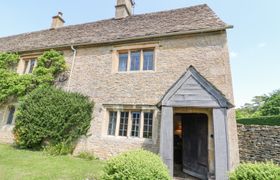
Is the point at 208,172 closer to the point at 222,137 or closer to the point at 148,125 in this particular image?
the point at 222,137

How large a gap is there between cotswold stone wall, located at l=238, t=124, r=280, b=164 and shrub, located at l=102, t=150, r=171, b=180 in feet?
20.4

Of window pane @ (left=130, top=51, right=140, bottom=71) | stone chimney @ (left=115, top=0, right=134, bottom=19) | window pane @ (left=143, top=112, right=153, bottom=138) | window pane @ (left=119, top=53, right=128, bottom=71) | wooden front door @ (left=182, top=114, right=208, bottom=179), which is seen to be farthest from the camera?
stone chimney @ (left=115, top=0, right=134, bottom=19)

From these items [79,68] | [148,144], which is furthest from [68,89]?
[148,144]

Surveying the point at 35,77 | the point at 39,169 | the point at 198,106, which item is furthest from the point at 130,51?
the point at 39,169

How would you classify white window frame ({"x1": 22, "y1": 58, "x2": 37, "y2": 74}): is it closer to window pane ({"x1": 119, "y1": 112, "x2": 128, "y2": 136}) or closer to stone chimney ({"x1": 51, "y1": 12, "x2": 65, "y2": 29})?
stone chimney ({"x1": 51, "y1": 12, "x2": 65, "y2": 29})

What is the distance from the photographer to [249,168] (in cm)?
379

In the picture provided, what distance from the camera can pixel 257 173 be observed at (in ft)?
11.8

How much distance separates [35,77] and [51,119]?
360cm

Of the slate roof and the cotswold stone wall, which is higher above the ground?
the slate roof

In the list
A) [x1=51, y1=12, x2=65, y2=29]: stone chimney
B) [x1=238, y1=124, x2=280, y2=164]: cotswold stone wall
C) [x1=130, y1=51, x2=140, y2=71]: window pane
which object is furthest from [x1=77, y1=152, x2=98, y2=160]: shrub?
[x1=51, y1=12, x2=65, y2=29]: stone chimney

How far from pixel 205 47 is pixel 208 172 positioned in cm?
544

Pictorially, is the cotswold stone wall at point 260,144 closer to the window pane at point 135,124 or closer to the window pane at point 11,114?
the window pane at point 135,124

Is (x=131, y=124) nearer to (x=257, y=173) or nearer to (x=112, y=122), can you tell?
(x=112, y=122)

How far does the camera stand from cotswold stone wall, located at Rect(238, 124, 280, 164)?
812 centimetres
